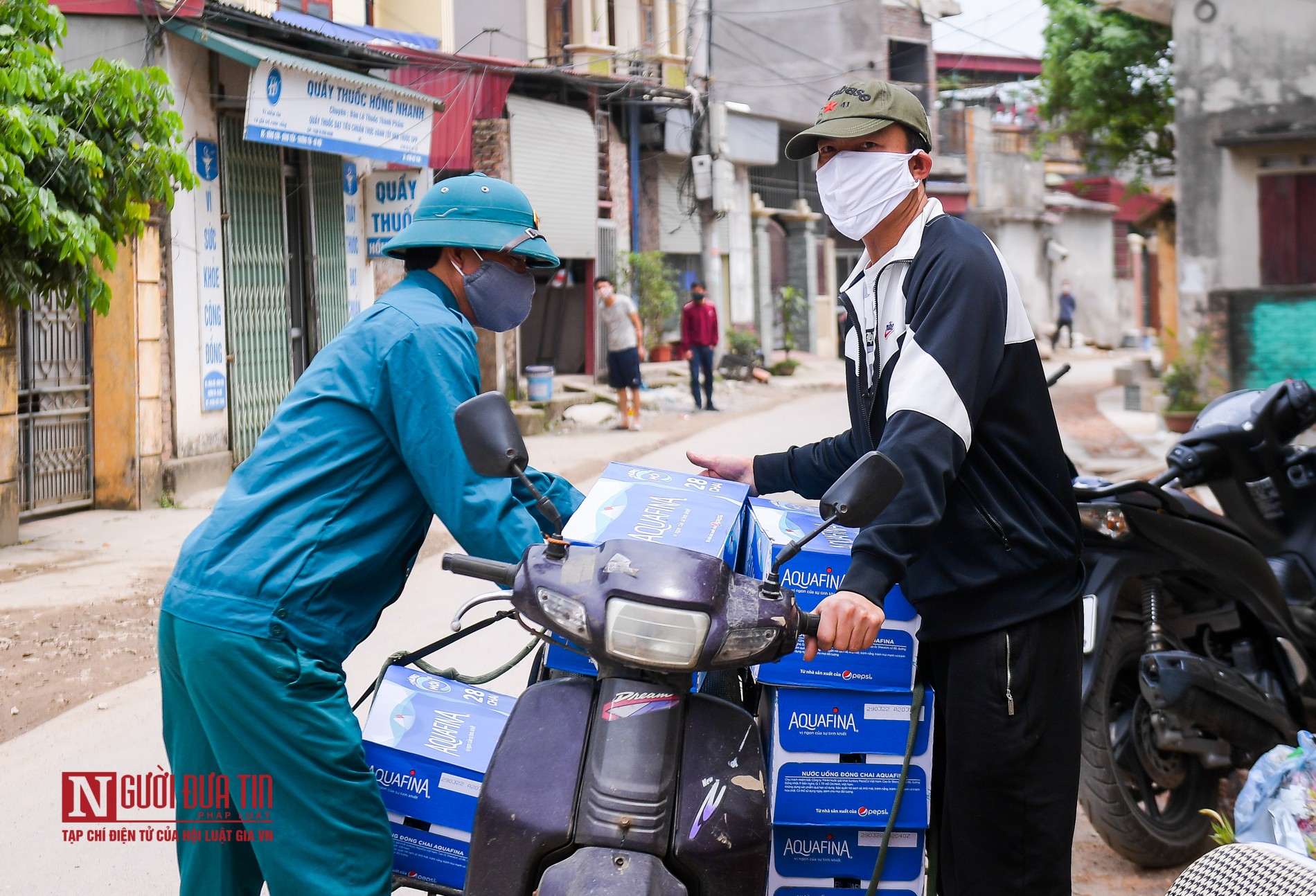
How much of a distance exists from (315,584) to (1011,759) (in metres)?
1.38

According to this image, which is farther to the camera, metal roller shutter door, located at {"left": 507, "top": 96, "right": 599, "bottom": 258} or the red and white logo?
metal roller shutter door, located at {"left": 507, "top": 96, "right": 599, "bottom": 258}

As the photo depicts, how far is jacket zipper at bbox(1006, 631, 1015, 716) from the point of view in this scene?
236 cm

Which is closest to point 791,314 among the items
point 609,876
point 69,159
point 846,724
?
point 69,159

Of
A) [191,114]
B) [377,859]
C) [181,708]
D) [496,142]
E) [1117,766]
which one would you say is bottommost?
[1117,766]

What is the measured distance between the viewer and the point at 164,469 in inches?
→ 397

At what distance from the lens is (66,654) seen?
6035mm

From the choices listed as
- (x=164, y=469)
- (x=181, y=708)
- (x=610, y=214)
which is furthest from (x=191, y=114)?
(x=610, y=214)

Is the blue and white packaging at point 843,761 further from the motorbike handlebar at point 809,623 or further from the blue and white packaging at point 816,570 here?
the motorbike handlebar at point 809,623

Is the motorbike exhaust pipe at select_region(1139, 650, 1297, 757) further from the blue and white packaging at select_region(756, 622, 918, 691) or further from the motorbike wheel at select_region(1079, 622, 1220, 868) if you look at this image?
the blue and white packaging at select_region(756, 622, 918, 691)

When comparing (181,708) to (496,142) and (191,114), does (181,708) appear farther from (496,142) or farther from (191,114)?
(496,142)

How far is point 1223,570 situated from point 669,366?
18752mm

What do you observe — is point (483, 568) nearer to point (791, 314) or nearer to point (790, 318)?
point (790, 318)

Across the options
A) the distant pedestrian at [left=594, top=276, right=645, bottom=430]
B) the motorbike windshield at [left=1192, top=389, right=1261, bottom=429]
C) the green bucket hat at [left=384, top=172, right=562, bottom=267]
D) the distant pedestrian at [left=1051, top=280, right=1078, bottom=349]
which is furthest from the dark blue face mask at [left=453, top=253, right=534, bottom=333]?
the distant pedestrian at [left=1051, top=280, right=1078, bottom=349]

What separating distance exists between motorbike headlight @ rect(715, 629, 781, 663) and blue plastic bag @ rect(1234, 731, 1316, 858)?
152 cm
